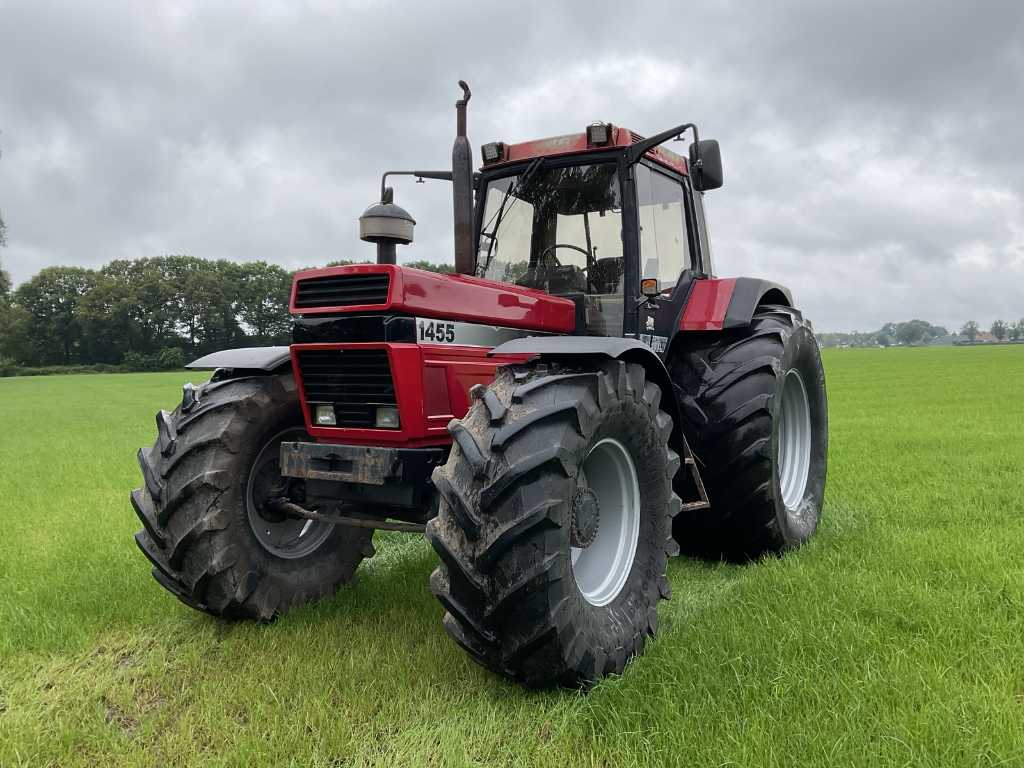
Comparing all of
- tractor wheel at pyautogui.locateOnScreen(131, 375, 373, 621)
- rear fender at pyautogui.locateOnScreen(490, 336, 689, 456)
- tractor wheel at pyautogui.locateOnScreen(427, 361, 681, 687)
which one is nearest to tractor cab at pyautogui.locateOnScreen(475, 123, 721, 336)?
rear fender at pyautogui.locateOnScreen(490, 336, 689, 456)

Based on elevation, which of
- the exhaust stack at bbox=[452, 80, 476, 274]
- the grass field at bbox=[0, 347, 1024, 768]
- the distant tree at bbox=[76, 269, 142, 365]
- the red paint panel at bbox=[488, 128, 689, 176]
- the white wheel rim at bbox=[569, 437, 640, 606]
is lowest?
the grass field at bbox=[0, 347, 1024, 768]

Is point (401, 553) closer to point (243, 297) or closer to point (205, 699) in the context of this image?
point (205, 699)

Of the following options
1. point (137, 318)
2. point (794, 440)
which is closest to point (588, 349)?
point (794, 440)

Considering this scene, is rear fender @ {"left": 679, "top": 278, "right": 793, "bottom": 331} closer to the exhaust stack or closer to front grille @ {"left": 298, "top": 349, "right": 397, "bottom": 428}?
the exhaust stack

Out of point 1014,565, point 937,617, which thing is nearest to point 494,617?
point 937,617

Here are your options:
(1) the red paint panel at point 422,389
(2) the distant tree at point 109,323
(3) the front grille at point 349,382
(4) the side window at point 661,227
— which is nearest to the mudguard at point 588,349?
(1) the red paint panel at point 422,389

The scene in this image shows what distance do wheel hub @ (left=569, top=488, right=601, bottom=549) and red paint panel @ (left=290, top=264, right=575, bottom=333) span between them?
1.10 meters

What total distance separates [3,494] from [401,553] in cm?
540

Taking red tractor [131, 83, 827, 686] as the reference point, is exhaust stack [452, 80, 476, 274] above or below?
above

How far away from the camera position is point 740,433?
4.41 meters

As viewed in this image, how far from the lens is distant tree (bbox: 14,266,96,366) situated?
219 ft

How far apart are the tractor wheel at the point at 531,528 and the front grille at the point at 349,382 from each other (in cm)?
62

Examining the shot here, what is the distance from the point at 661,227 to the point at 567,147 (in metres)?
0.82

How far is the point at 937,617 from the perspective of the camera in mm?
3463
